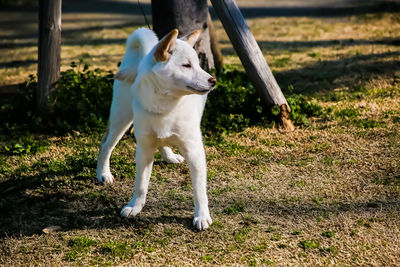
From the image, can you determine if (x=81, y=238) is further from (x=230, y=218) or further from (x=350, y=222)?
(x=350, y=222)

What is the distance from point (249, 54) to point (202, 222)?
7.01ft

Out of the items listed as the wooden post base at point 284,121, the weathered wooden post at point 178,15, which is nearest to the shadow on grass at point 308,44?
the weathered wooden post at point 178,15

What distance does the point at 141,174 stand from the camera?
371 cm

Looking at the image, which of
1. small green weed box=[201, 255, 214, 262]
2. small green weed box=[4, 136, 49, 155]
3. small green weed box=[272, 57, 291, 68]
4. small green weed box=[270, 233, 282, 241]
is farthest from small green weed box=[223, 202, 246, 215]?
small green weed box=[272, 57, 291, 68]

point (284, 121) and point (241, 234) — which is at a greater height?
point (284, 121)

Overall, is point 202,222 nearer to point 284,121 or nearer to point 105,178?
point 105,178

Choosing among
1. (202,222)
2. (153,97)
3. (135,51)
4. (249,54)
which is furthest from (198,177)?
(249,54)

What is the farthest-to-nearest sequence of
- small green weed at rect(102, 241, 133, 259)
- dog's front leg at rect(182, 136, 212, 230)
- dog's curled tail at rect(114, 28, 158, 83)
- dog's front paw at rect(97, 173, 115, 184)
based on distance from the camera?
1. dog's front paw at rect(97, 173, 115, 184)
2. dog's curled tail at rect(114, 28, 158, 83)
3. dog's front leg at rect(182, 136, 212, 230)
4. small green weed at rect(102, 241, 133, 259)

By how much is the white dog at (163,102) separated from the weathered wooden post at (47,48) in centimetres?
173

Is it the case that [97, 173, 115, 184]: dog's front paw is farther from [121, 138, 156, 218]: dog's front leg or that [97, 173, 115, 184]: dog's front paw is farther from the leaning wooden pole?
the leaning wooden pole

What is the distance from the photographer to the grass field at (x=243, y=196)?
11.1 feet

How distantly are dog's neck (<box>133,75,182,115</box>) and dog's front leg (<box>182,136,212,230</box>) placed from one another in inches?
12.8

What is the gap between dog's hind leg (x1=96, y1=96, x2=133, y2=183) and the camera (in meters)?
4.00

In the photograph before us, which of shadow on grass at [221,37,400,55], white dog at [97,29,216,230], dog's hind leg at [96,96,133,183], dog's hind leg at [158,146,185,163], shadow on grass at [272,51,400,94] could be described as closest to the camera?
white dog at [97,29,216,230]
